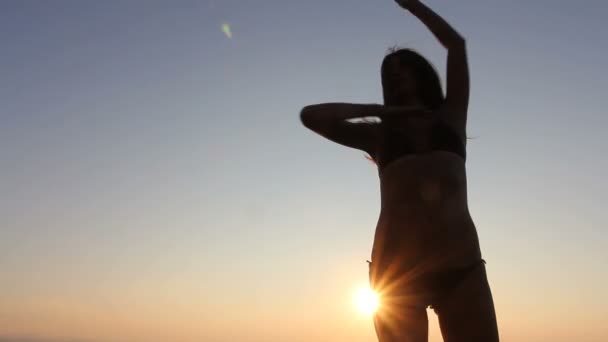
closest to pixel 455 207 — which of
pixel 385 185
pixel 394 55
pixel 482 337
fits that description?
pixel 385 185

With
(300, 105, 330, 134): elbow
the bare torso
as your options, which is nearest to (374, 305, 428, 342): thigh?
the bare torso

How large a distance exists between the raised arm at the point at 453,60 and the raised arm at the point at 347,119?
300 millimetres

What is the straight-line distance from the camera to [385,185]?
12.4ft

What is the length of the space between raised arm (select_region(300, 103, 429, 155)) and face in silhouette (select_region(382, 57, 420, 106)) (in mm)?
246

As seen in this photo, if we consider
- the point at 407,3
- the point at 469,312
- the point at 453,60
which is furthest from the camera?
the point at 407,3

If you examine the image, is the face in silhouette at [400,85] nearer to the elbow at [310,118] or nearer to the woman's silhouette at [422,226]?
the woman's silhouette at [422,226]

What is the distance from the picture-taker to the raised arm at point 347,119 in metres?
3.69

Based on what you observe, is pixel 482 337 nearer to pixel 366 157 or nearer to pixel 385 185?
pixel 385 185

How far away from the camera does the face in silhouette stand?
411 cm

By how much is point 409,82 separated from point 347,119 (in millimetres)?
628

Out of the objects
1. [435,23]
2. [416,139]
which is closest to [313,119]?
[416,139]

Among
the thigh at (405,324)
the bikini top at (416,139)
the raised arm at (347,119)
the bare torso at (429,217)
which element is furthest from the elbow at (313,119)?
the thigh at (405,324)

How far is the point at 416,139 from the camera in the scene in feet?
12.3

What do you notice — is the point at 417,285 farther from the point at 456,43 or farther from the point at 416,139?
the point at 456,43
